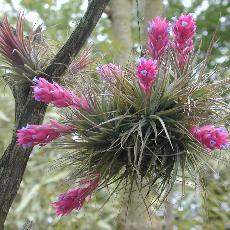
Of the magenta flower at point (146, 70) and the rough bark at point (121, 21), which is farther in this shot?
the rough bark at point (121, 21)

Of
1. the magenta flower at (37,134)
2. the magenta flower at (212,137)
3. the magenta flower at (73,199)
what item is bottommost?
the magenta flower at (73,199)

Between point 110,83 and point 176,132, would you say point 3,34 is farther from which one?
point 176,132

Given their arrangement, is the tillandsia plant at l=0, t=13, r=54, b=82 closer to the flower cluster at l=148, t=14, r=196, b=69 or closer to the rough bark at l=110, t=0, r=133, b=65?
the flower cluster at l=148, t=14, r=196, b=69

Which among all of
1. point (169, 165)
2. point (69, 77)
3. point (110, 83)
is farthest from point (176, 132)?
point (69, 77)

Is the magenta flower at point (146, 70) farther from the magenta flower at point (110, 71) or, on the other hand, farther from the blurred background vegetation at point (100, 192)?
the blurred background vegetation at point (100, 192)

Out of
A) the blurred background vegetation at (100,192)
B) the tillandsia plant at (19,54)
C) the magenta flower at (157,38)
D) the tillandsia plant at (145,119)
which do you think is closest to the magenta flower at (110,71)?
the tillandsia plant at (145,119)

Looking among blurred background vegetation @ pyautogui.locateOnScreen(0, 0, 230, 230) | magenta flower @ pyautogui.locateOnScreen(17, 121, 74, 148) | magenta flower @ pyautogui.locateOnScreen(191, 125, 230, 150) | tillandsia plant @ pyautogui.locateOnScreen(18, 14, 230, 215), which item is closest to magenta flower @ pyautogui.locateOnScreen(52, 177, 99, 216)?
tillandsia plant @ pyautogui.locateOnScreen(18, 14, 230, 215)
